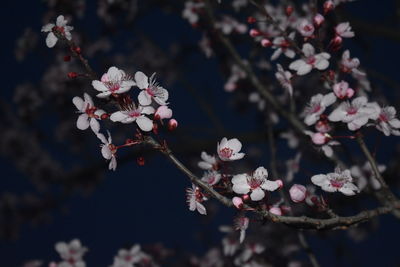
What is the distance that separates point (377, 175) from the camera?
1.53m

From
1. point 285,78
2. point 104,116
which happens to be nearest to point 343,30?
point 285,78

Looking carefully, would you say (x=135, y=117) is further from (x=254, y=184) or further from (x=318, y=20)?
(x=318, y=20)

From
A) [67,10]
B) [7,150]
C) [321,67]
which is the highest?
[67,10]

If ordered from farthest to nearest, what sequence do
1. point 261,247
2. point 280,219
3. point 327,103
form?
point 261,247 < point 327,103 < point 280,219

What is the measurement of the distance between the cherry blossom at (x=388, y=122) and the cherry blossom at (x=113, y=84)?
1.11m

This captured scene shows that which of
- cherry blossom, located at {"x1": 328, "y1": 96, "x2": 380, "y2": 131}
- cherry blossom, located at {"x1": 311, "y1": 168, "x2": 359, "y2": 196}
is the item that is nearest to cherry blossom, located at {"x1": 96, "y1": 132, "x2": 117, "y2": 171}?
cherry blossom, located at {"x1": 311, "y1": 168, "x2": 359, "y2": 196}

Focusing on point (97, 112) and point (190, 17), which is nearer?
point (97, 112)

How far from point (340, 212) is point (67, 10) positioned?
3353 mm

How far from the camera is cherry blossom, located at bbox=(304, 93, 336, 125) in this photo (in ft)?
5.41

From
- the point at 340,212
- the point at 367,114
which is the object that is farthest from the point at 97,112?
the point at 340,212

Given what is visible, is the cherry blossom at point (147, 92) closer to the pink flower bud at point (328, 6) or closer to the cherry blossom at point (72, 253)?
the pink flower bud at point (328, 6)

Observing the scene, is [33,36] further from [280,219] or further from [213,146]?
[280,219]

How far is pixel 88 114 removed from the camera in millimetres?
1460

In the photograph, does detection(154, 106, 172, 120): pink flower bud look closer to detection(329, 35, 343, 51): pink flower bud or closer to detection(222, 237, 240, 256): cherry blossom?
detection(329, 35, 343, 51): pink flower bud
